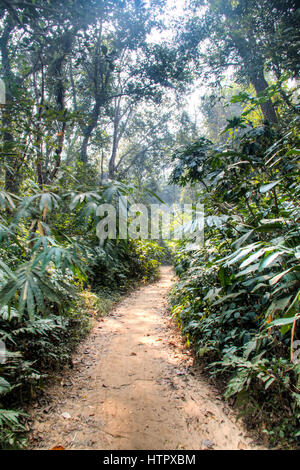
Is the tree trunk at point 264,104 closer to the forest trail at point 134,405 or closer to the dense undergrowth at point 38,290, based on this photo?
the dense undergrowth at point 38,290

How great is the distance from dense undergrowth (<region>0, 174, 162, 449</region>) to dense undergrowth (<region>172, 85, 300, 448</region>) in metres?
1.02

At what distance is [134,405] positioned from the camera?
2143 mm


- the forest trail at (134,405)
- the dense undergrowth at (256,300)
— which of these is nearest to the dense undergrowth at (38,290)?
the forest trail at (134,405)

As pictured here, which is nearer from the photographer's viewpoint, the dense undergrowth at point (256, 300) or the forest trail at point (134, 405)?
the dense undergrowth at point (256, 300)

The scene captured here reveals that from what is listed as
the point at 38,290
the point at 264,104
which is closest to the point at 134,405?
the point at 38,290

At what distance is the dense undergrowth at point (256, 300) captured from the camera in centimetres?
165

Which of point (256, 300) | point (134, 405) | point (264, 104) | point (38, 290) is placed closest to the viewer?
point (38, 290)

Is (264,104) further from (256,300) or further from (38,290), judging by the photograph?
(38,290)

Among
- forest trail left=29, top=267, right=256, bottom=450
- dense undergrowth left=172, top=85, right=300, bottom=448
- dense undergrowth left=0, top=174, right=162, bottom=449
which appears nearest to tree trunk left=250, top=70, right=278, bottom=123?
dense undergrowth left=172, top=85, right=300, bottom=448

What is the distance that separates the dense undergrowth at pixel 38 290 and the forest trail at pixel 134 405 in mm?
215

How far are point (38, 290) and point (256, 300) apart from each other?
7.21ft

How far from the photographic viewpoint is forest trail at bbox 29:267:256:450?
1.76 meters
